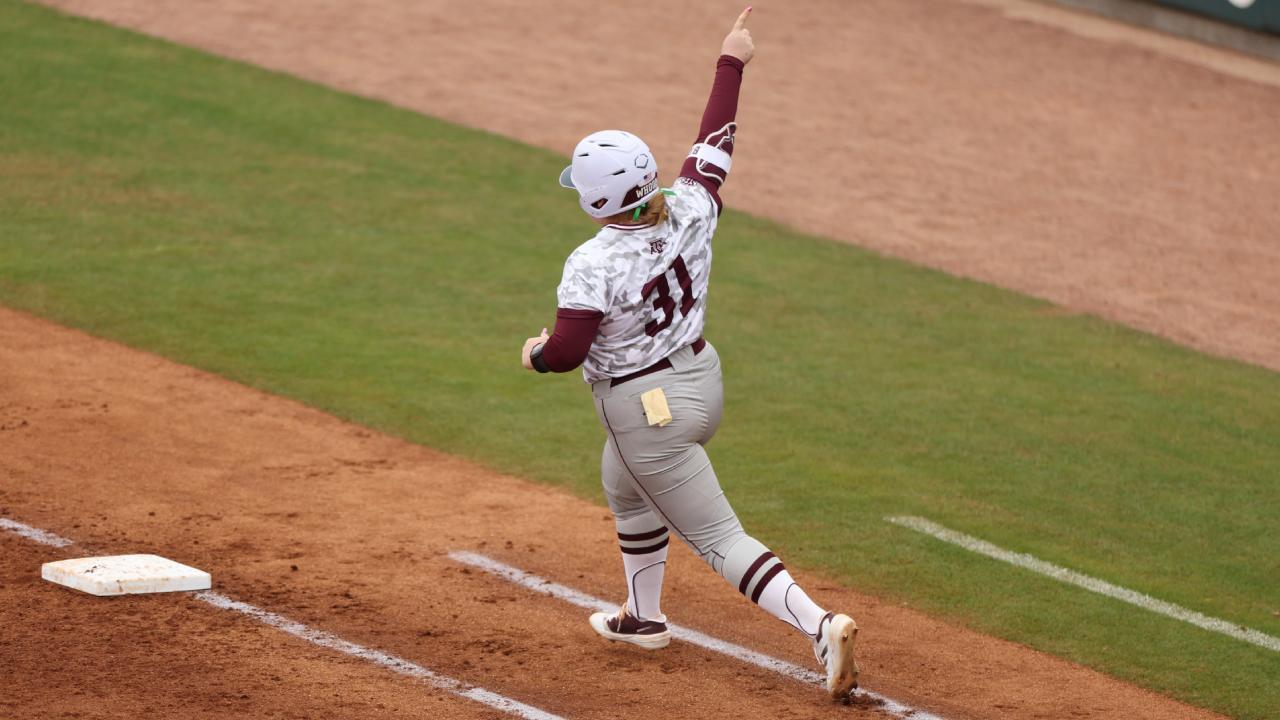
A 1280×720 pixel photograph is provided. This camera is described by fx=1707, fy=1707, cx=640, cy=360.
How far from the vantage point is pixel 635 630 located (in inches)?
257

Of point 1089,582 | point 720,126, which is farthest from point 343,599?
point 1089,582

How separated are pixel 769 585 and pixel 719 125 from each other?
173cm

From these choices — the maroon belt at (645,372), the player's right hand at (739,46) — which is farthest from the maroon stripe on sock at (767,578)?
the player's right hand at (739,46)

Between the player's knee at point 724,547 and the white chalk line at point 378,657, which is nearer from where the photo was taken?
the white chalk line at point 378,657

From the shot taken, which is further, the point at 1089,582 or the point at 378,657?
the point at 1089,582

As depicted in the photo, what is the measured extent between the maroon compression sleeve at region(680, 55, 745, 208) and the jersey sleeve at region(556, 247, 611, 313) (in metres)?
0.67

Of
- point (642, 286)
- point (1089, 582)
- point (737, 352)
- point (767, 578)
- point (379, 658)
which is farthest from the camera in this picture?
point (737, 352)

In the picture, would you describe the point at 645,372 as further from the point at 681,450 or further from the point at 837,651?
the point at 837,651

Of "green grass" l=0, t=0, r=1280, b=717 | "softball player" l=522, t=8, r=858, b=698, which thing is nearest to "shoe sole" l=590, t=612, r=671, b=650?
"softball player" l=522, t=8, r=858, b=698

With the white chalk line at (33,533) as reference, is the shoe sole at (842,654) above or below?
above

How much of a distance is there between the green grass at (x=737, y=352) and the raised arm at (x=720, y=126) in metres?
2.04

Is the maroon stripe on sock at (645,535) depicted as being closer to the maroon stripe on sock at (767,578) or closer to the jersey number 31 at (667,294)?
the maroon stripe on sock at (767,578)

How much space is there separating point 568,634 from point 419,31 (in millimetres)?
11730

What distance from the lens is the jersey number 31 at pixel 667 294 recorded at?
5.94m
